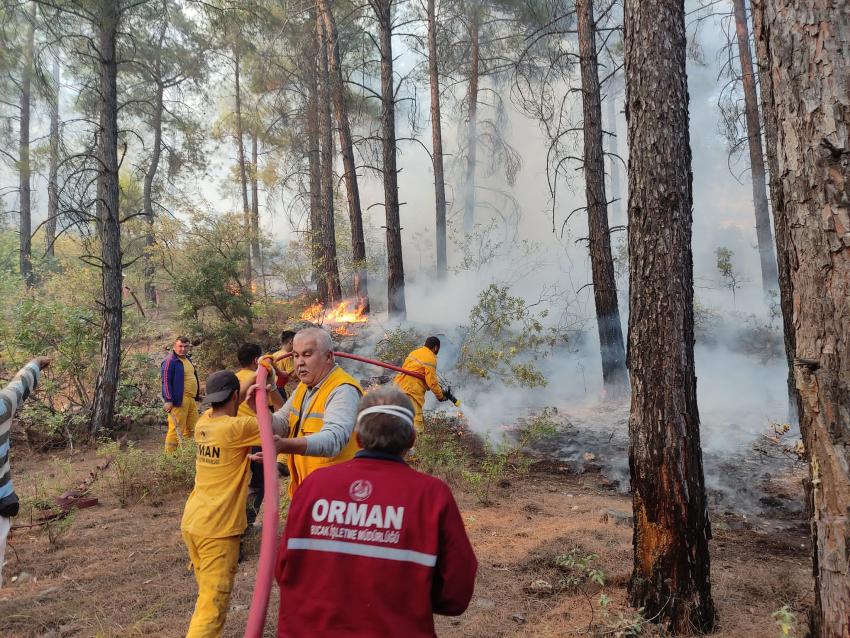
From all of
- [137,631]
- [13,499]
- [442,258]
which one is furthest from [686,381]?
[442,258]

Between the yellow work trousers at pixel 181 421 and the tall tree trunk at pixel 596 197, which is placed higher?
the tall tree trunk at pixel 596 197

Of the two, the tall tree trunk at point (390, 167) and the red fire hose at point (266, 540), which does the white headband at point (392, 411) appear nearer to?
the red fire hose at point (266, 540)

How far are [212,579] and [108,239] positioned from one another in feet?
26.1

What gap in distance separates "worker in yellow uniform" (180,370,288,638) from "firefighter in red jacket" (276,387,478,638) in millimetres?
1401

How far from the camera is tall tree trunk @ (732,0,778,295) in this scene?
461 inches

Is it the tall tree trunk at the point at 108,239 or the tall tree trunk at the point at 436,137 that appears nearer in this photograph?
the tall tree trunk at the point at 108,239

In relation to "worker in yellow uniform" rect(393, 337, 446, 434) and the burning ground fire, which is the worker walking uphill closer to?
"worker in yellow uniform" rect(393, 337, 446, 434)

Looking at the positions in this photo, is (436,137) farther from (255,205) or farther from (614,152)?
(614,152)

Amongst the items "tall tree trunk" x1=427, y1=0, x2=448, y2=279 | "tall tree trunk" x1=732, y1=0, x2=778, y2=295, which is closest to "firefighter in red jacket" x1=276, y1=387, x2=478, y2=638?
"tall tree trunk" x1=732, y1=0, x2=778, y2=295

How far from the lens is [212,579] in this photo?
297cm

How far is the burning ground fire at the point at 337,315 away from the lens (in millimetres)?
13484

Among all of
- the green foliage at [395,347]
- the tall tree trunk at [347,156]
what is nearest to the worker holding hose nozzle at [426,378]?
the green foliage at [395,347]

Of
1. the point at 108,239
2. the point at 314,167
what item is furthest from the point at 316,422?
the point at 314,167

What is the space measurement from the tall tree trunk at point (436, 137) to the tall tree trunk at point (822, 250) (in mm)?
15615
